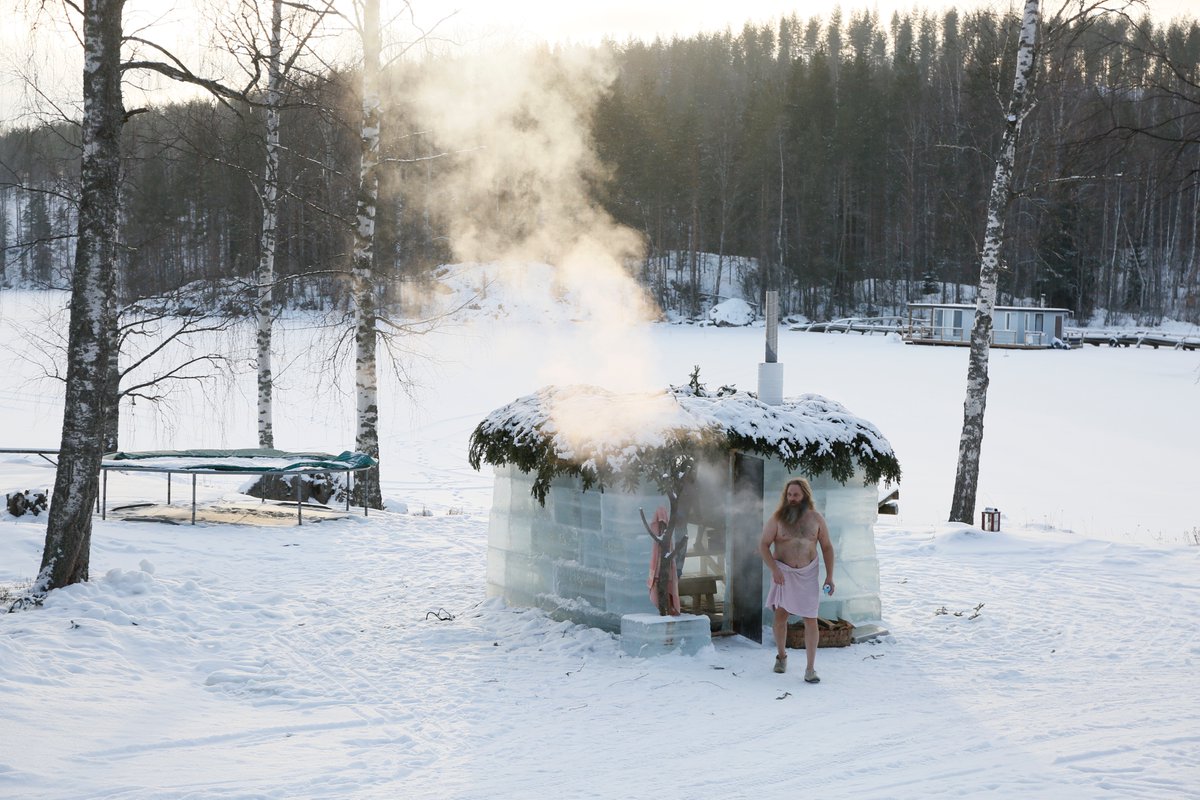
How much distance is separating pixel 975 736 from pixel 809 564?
1.82m

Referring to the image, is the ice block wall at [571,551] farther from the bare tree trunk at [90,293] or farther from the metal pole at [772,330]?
the bare tree trunk at [90,293]

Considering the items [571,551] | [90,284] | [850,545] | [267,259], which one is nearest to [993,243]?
[850,545]

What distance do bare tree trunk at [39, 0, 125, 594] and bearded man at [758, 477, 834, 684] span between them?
19.1 feet

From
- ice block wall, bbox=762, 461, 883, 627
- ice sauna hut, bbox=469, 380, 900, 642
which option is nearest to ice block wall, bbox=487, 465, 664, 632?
ice sauna hut, bbox=469, 380, 900, 642

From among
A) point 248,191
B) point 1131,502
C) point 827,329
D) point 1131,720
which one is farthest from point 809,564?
point 827,329

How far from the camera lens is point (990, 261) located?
47.6ft

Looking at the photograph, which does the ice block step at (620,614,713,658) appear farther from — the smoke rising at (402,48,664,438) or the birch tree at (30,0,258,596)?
the smoke rising at (402,48,664,438)

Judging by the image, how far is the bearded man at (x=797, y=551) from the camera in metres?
7.77

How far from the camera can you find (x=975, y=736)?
6492 mm

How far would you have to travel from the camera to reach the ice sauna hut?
8656mm

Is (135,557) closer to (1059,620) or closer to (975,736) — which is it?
(975,736)

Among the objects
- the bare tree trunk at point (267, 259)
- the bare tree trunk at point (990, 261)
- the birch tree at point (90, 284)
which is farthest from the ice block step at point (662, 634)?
the bare tree trunk at point (267, 259)

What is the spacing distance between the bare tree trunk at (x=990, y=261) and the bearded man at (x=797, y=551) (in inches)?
289

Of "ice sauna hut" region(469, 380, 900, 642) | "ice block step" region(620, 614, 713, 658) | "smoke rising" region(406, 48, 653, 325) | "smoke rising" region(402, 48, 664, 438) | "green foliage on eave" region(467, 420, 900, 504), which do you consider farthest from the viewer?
"smoke rising" region(406, 48, 653, 325)
